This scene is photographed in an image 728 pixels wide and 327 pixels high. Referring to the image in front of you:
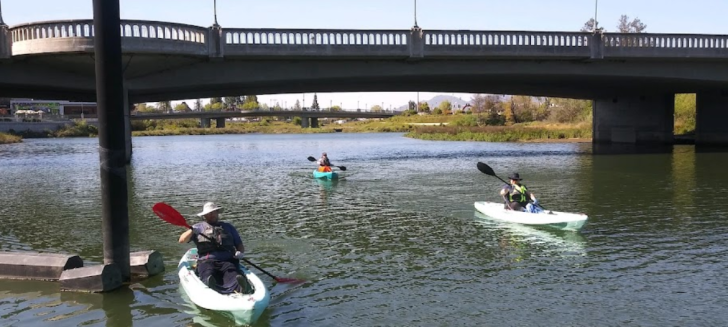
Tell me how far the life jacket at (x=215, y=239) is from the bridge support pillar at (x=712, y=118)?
48901 millimetres

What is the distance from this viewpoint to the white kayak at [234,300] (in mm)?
9141

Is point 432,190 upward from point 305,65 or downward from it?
downward

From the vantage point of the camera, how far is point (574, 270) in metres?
12.3

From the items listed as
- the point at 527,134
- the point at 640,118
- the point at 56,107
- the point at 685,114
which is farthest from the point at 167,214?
the point at 56,107

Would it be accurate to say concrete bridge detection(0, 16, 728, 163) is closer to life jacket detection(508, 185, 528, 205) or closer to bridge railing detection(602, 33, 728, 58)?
bridge railing detection(602, 33, 728, 58)

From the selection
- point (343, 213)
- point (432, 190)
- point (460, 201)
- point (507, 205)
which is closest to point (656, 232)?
point (507, 205)

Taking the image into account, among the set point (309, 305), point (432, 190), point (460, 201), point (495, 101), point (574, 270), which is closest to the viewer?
point (309, 305)

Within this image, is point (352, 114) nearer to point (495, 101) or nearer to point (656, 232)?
point (495, 101)

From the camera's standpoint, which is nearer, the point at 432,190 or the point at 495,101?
the point at 432,190

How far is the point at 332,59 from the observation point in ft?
111

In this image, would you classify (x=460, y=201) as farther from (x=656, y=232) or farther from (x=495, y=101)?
(x=495, y=101)

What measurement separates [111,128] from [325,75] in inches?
959

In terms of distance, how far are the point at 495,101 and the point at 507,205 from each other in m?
98.2

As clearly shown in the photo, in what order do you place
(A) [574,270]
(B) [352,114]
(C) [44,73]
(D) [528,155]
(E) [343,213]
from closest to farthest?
(A) [574,270] < (E) [343,213] < (C) [44,73] < (D) [528,155] < (B) [352,114]
